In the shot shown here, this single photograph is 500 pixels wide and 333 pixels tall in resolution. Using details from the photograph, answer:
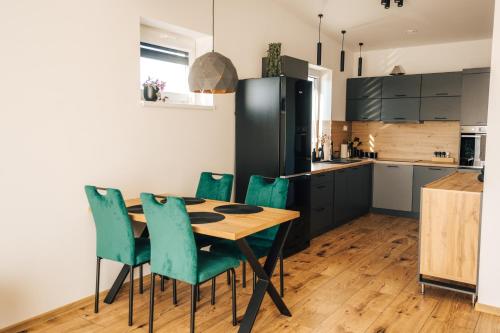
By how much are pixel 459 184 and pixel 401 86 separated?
131 inches

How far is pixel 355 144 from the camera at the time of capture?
291 inches

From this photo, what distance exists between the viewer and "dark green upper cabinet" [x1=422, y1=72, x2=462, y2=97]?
624 centimetres

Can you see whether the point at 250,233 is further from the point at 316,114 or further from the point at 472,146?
the point at 472,146

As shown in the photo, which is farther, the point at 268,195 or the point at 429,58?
the point at 429,58

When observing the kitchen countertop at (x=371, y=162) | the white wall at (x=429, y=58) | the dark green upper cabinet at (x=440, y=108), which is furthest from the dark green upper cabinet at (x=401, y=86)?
the kitchen countertop at (x=371, y=162)

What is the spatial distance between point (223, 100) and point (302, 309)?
2322 mm

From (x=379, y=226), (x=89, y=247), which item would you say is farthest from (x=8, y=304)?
(x=379, y=226)

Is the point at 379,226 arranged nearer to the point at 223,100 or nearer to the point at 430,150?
the point at 430,150

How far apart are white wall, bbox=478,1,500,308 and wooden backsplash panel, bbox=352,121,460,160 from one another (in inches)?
147

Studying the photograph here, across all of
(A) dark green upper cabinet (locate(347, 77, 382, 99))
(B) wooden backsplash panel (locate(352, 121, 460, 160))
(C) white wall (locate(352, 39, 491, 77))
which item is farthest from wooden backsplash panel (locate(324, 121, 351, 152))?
(C) white wall (locate(352, 39, 491, 77))

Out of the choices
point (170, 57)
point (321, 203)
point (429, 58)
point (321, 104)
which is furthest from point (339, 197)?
point (170, 57)

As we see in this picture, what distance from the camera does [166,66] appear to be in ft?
13.6

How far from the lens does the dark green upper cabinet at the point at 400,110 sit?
6570mm

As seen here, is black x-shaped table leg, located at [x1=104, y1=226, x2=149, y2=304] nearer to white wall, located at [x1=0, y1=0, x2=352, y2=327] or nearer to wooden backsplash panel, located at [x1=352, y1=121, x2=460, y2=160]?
white wall, located at [x1=0, y1=0, x2=352, y2=327]
